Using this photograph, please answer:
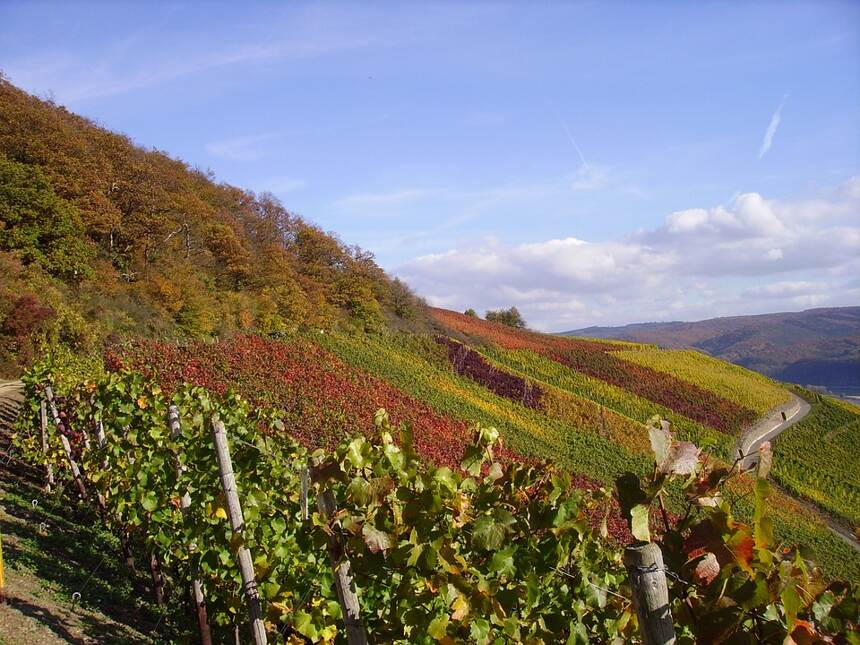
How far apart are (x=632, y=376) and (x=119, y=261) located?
30749 mm

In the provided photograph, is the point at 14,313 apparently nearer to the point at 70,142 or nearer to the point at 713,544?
the point at 70,142

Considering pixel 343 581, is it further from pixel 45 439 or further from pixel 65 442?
pixel 45 439

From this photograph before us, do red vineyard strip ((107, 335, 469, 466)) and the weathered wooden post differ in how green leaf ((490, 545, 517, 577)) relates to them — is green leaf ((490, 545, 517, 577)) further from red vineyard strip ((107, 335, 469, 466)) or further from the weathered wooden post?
red vineyard strip ((107, 335, 469, 466))

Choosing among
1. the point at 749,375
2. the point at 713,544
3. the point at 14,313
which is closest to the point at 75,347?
the point at 14,313

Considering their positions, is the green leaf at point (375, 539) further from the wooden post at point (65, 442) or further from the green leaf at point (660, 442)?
the wooden post at point (65, 442)

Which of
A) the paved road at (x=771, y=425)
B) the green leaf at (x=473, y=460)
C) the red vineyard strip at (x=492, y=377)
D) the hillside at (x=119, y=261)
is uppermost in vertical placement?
the hillside at (x=119, y=261)

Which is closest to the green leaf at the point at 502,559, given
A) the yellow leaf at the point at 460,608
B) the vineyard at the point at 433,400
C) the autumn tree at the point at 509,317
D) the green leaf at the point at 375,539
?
the yellow leaf at the point at 460,608

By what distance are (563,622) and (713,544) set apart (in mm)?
1228

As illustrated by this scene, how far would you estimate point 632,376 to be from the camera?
37.0 metres

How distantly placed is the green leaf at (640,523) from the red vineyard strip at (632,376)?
1363 inches

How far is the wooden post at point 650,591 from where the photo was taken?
4.11ft

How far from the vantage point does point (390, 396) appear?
22.3 m

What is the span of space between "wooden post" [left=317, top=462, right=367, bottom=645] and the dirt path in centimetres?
347

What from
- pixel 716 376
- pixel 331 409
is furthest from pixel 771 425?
pixel 331 409
